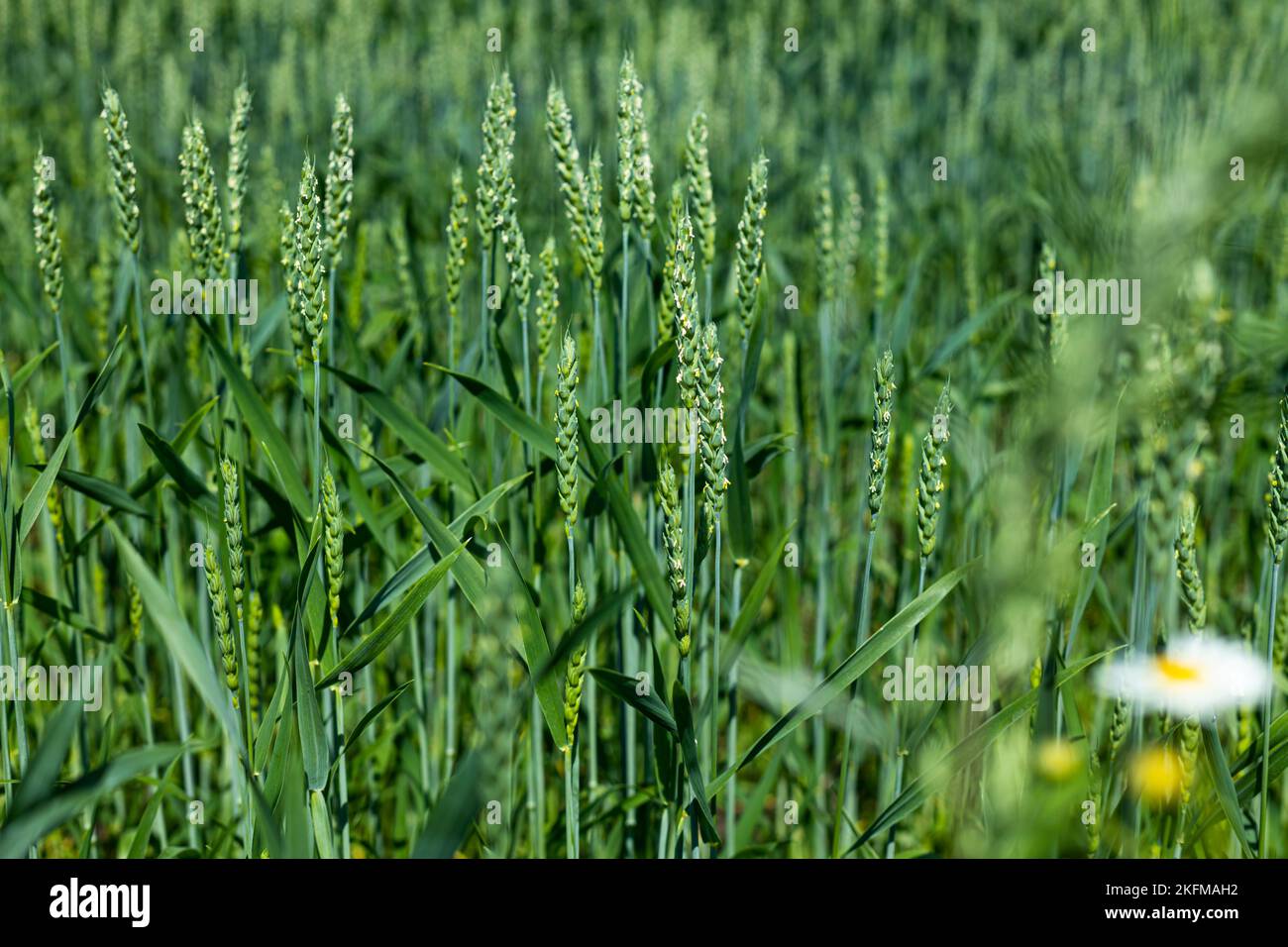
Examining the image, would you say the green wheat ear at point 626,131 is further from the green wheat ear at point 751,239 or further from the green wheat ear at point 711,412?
the green wheat ear at point 711,412

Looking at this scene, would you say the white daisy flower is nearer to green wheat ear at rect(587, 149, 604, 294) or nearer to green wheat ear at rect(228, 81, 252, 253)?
green wheat ear at rect(587, 149, 604, 294)

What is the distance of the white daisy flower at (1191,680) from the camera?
1.09 m

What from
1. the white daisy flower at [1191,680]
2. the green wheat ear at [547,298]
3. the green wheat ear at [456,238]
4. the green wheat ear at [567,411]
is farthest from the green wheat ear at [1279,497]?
the green wheat ear at [456,238]

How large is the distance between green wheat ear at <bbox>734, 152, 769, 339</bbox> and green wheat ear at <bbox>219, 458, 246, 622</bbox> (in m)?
0.48

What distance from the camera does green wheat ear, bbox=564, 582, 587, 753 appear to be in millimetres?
982

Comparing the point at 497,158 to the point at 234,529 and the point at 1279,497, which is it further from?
the point at 1279,497

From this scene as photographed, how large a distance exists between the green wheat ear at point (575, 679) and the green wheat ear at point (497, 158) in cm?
39

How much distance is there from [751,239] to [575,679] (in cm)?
43

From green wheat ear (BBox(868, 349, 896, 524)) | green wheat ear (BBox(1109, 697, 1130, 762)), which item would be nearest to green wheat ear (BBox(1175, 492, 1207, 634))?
green wheat ear (BBox(1109, 697, 1130, 762))

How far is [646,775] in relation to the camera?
63.9 inches
